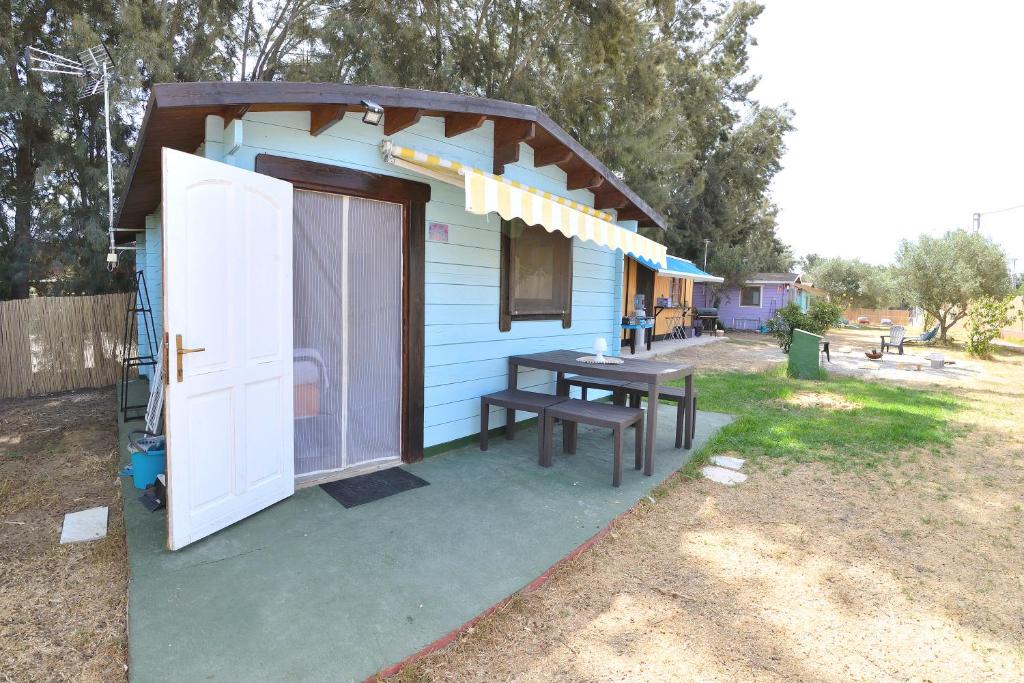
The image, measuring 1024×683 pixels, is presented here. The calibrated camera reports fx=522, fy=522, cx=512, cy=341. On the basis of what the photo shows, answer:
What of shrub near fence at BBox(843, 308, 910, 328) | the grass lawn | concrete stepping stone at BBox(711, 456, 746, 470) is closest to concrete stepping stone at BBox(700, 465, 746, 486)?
concrete stepping stone at BBox(711, 456, 746, 470)

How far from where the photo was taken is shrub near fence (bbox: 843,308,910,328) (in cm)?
3578

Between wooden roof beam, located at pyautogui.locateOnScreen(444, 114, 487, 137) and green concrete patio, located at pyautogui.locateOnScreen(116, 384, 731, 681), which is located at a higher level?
wooden roof beam, located at pyautogui.locateOnScreen(444, 114, 487, 137)

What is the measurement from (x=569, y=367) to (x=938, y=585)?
2.97m

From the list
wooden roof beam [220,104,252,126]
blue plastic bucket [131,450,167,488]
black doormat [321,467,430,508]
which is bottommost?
A: black doormat [321,467,430,508]

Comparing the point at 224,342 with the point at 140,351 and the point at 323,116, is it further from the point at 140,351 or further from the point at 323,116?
the point at 140,351

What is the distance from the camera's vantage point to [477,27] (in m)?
11.0

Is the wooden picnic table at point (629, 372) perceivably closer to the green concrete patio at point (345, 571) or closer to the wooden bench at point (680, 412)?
the wooden bench at point (680, 412)

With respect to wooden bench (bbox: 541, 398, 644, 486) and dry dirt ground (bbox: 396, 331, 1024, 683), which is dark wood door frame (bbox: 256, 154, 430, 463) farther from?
dry dirt ground (bbox: 396, 331, 1024, 683)

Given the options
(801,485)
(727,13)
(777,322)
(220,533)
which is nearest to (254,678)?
(220,533)

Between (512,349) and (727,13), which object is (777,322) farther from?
(727,13)

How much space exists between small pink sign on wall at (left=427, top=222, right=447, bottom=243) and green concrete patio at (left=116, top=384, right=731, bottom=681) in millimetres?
2064

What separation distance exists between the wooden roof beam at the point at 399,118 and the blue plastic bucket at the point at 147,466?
2.96 metres

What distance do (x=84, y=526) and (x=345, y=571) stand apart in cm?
207

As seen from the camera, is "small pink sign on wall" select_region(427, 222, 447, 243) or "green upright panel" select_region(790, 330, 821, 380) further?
"green upright panel" select_region(790, 330, 821, 380)
